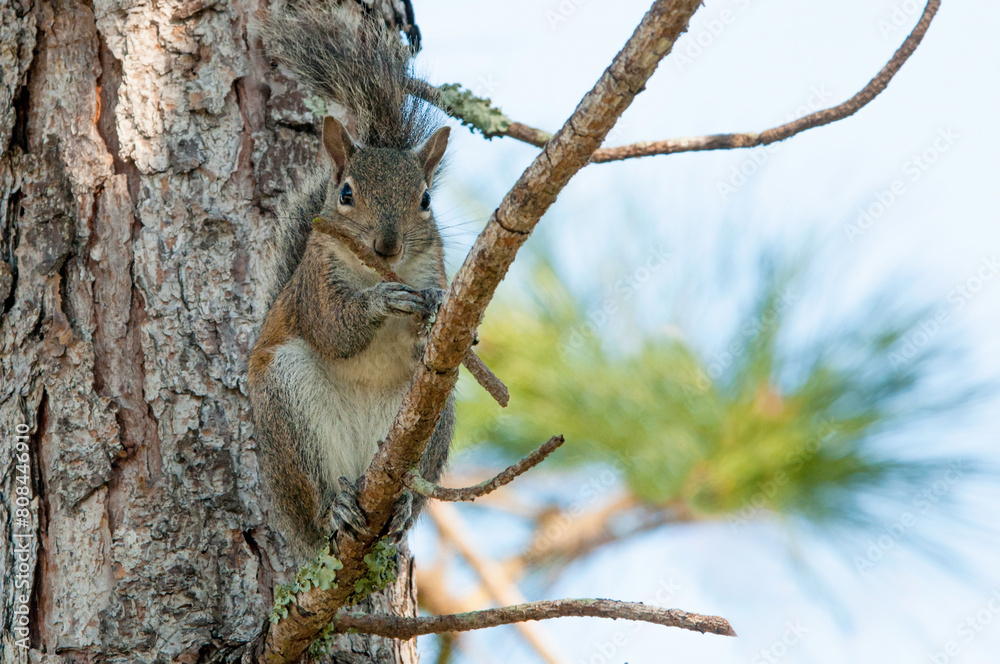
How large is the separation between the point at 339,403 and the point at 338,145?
1.79 feet

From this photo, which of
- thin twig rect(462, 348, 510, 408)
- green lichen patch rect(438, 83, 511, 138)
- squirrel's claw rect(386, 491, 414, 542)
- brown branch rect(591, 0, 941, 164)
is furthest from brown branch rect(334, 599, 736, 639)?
green lichen patch rect(438, 83, 511, 138)

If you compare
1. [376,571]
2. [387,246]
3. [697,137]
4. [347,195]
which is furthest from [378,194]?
[376,571]

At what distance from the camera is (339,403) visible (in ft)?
6.30

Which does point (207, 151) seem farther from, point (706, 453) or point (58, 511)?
point (706, 453)

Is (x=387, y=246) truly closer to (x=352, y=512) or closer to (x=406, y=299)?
(x=406, y=299)

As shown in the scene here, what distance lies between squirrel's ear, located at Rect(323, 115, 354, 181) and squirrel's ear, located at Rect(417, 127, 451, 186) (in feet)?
0.56

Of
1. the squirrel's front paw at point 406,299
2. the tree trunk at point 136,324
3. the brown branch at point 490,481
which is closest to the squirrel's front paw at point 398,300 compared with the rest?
the squirrel's front paw at point 406,299

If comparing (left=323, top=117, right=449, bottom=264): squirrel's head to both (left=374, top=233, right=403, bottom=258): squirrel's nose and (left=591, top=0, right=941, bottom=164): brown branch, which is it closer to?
(left=374, top=233, right=403, bottom=258): squirrel's nose

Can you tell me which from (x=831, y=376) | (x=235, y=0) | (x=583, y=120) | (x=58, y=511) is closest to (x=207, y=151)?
(x=235, y=0)

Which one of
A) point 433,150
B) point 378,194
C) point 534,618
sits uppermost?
point 433,150

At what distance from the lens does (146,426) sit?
1.79 metres

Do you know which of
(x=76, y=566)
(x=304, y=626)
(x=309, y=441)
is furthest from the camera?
(x=309, y=441)

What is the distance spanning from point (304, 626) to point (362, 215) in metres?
0.83

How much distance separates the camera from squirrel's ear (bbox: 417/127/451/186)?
212cm
